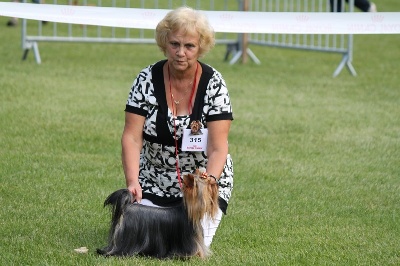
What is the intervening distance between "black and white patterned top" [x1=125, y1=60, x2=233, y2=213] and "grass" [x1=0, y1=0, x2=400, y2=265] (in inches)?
15.9

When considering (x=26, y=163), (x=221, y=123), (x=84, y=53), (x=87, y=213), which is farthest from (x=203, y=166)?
(x=84, y=53)

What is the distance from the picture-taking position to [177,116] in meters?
4.89

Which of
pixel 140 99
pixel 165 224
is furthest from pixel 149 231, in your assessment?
pixel 140 99

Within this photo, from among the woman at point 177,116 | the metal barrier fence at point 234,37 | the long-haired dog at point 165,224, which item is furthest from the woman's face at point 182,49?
the metal barrier fence at point 234,37

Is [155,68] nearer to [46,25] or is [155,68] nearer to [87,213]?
[87,213]

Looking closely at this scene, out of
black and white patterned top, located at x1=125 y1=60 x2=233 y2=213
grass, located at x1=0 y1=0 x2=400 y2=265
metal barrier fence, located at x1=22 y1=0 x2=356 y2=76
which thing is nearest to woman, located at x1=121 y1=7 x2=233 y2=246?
black and white patterned top, located at x1=125 y1=60 x2=233 y2=213

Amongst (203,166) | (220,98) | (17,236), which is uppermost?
(220,98)

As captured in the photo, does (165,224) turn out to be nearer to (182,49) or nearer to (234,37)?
(182,49)

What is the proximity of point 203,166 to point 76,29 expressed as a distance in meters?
10.9

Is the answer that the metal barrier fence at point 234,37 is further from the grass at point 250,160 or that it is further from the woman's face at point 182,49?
the woman's face at point 182,49

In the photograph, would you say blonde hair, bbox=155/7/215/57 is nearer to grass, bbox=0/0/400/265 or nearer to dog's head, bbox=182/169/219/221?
dog's head, bbox=182/169/219/221

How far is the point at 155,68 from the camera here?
4.96 metres

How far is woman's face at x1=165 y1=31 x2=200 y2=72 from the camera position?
4.69 meters

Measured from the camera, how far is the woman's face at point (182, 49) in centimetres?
469
